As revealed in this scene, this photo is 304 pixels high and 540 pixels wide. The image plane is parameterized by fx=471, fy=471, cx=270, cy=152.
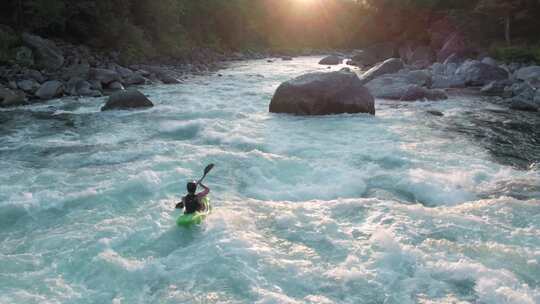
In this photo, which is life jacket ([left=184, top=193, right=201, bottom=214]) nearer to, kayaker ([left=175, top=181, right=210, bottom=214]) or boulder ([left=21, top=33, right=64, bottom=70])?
kayaker ([left=175, top=181, right=210, bottom=214])

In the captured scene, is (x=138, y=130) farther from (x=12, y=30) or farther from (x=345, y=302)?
(x=12, y=30)

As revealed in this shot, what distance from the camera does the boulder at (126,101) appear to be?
13127 millimetres

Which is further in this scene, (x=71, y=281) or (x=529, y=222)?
(x=529, y=222)

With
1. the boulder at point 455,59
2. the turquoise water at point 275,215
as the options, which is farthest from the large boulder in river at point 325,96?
the boulder at point 455,59

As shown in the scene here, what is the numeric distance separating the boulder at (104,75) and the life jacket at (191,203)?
531 inches

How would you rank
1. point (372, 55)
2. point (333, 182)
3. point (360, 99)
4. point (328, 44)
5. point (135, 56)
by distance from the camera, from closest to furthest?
point (333, 182)
point (360, 99)
point (135, 56)
point (372, 55)
point (328, 44)

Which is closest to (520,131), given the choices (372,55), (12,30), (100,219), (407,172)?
(407,172)

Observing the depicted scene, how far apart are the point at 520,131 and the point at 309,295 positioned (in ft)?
27.7

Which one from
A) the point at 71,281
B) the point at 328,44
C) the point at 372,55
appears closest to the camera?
the point at 71,281

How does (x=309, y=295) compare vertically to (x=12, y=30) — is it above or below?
below

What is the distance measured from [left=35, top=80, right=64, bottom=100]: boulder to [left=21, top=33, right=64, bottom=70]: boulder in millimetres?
2572

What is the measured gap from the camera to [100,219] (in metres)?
5.76

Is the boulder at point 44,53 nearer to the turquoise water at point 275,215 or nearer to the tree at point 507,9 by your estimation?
the turquoise water at point 275,215

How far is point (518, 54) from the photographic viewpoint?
20.5 m
